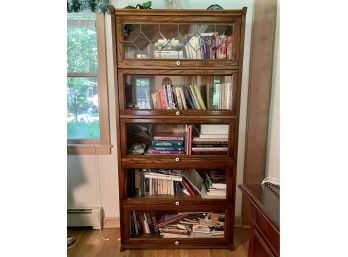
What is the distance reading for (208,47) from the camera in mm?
1638

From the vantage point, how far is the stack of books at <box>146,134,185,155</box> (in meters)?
1.72

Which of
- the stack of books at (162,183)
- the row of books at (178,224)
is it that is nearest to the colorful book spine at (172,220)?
the row of books at (178,224)

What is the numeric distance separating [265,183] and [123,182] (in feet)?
3.48

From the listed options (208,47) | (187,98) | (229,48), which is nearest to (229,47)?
(229,48)

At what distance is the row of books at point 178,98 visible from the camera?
1688 millimetres

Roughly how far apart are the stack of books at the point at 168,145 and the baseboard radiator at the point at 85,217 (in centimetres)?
85

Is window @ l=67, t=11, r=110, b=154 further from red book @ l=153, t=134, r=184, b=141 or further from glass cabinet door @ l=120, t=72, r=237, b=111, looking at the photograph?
red book @ l=153, t=134, r=184, b=141

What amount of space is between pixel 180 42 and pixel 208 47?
208 millimetres

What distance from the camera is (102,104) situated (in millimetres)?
1939

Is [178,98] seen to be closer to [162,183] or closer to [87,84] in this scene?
[162,183]

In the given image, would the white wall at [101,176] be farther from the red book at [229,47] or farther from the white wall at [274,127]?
the red book at [229,47]

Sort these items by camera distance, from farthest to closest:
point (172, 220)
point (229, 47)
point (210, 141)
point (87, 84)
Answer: point (87, 84), point (172, 220), point (210, 141), point (229, 47)
